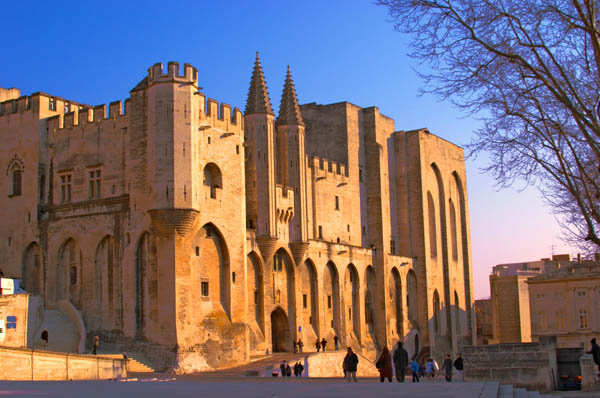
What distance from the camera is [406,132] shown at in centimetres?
6122

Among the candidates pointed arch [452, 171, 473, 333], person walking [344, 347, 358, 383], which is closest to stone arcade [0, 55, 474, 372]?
person walking [344, 347, 358, 383]

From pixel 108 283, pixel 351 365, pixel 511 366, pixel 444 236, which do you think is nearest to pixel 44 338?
pixel 108 283

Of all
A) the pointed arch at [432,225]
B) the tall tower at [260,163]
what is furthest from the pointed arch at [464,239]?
the tall tower at [260,163]

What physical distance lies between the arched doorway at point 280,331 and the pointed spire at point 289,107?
10.2 metres

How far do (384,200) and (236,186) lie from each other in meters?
18.2

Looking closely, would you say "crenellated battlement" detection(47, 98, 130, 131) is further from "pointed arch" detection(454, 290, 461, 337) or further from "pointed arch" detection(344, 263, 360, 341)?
"pointed arch" detection(454, 290, 461, 337)

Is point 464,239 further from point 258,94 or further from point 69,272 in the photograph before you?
point 69,272

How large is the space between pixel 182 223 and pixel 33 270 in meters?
8.85

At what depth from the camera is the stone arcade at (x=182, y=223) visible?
3559 cm

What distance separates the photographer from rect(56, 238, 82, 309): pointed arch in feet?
125

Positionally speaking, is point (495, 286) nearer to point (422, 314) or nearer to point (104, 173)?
point (422, 314)

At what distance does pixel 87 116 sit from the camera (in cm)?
3884

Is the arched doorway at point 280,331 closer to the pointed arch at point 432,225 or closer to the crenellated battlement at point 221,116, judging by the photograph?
the crenellated battlement at point 221,116

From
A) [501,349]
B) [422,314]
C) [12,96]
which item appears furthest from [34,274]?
[422,314]
